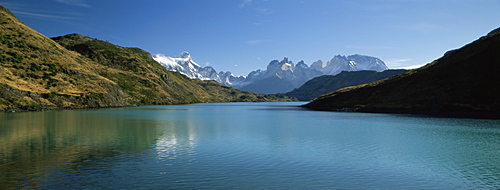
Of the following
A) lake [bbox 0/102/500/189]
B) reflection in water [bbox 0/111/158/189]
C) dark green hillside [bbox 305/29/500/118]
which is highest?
dark green hillside [bbox 305/29/500/118]

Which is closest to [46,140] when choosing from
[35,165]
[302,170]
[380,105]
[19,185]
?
[35,165]

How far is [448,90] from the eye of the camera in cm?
14425

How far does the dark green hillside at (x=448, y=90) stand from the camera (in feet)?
420

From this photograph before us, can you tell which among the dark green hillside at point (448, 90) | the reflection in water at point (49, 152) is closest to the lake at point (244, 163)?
the reflection in water at point (49, 152)

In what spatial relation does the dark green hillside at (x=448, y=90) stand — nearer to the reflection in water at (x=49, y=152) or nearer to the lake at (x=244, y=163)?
the lake at (x=244, y=163)

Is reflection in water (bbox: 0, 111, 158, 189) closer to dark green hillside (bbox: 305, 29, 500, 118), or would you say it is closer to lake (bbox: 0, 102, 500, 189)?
lake (bbox: 0, 102, 500, 189)

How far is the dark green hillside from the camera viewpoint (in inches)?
A: 5038

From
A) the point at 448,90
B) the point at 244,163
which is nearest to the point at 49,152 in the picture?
the point at 244,163

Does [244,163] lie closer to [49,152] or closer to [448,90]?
[49,152]

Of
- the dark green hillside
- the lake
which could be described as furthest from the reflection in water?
the dark green hillside

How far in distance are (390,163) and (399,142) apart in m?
19.6

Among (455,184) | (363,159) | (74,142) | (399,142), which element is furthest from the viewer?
(399,142)

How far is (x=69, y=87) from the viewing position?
19525cm

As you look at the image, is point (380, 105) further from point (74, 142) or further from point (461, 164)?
point (74, 142)
